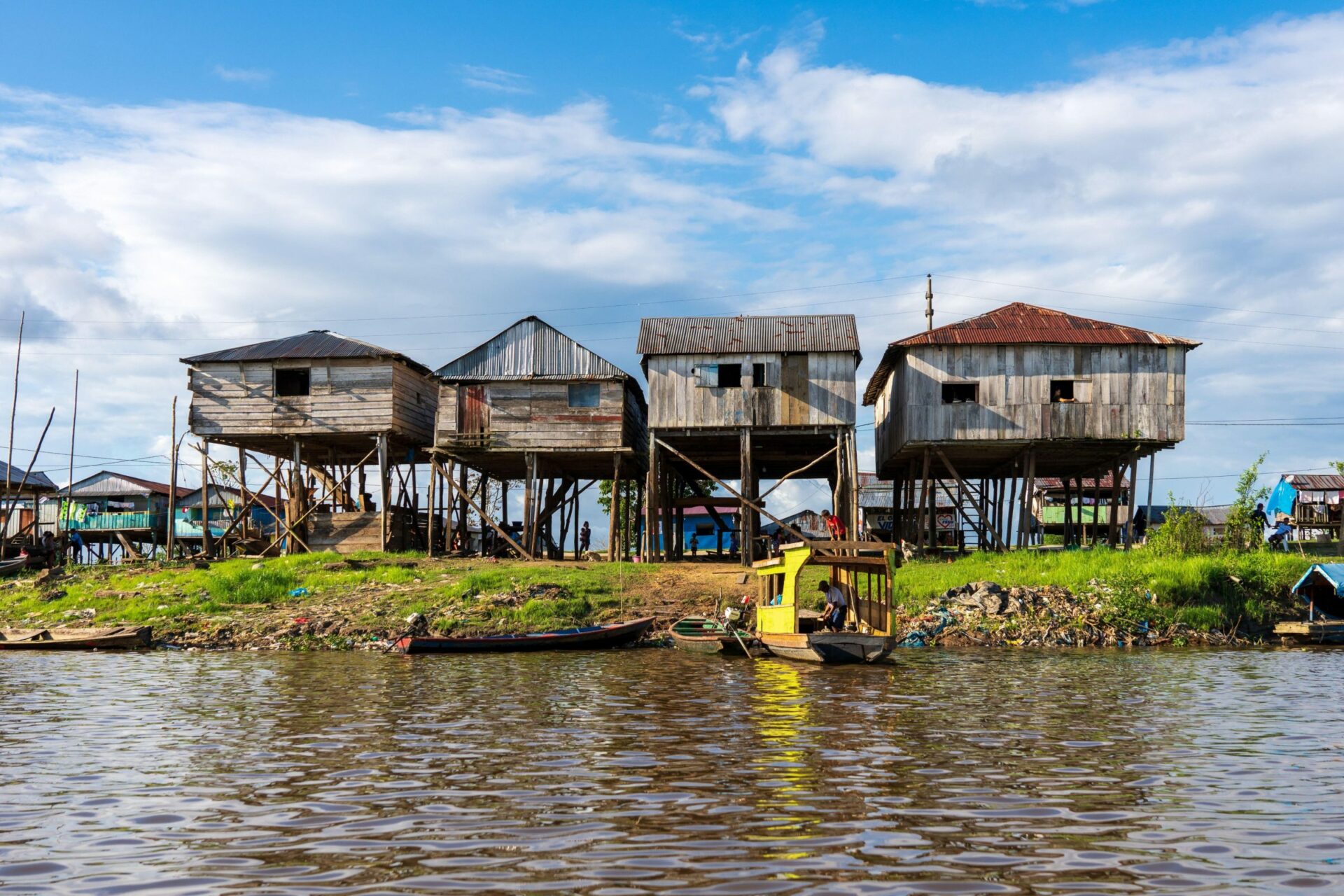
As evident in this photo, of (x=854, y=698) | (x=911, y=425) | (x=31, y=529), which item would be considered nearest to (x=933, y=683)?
(x=854, y=698)

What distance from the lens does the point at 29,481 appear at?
52062mm

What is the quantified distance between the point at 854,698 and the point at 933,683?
2411 millimetres

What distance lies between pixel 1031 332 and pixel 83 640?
88.3ft

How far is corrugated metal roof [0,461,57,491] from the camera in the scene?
159ft

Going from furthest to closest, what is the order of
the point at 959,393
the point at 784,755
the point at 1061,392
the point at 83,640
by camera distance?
the point at 959,393
the point at 1061,392
the point at 83,640
the point at 784,755

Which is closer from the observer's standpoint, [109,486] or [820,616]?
[820,616]

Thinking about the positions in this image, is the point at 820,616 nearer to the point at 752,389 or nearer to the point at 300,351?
the point at 752,389

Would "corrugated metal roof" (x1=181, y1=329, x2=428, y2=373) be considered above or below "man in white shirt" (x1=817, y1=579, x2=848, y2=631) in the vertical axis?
above

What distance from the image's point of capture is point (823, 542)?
68.4 feet

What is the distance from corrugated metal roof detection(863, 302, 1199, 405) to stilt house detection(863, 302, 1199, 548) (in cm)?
3

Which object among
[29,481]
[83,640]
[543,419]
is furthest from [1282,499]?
[29,481]

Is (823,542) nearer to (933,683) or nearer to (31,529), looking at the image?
(933,683)

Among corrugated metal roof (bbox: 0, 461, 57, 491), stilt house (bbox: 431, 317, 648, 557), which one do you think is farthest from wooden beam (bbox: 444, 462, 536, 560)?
corrugated metal roof (bbox: 0, 461, 57, 491)

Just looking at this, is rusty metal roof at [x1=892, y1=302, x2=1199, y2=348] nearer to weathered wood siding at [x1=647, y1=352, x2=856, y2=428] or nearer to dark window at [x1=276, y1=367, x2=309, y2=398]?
weathered wood siding at [x1=647, y1=352, x2=856, y2=428]
